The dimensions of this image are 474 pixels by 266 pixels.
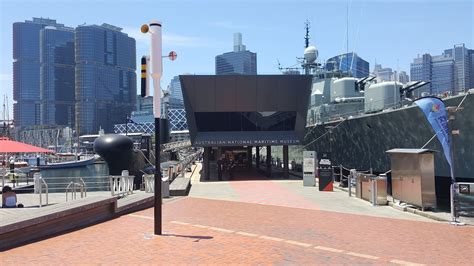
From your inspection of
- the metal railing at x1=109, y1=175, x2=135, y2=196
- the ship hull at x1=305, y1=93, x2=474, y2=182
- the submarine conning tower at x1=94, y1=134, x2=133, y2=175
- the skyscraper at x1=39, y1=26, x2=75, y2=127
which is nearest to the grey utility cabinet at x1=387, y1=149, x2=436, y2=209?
the ship hull at x1=305, y1=93, x2=474, y2=182

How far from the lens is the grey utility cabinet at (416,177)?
1327 cm

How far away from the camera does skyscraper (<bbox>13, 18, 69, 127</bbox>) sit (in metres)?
170

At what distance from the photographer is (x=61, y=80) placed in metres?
181

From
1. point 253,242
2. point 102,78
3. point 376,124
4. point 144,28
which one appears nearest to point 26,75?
point 102,78

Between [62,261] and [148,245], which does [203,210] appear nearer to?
[148,245]

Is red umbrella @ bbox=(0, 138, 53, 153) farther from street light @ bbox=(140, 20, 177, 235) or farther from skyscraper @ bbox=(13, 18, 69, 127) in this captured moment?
skyscraper @ bbox=(13, 18, 69, 127)

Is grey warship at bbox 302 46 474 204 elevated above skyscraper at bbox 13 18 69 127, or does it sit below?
below

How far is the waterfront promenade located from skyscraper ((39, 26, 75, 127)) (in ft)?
577

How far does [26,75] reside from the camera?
6718 inches

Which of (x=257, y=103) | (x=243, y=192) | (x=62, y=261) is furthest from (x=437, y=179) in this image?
(x=62, y=261)

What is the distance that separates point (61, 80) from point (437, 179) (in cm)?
17919

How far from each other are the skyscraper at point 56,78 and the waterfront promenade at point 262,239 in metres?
176

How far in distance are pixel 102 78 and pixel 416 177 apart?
170601 millimetres

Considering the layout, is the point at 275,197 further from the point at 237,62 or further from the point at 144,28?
the point at 237,62
